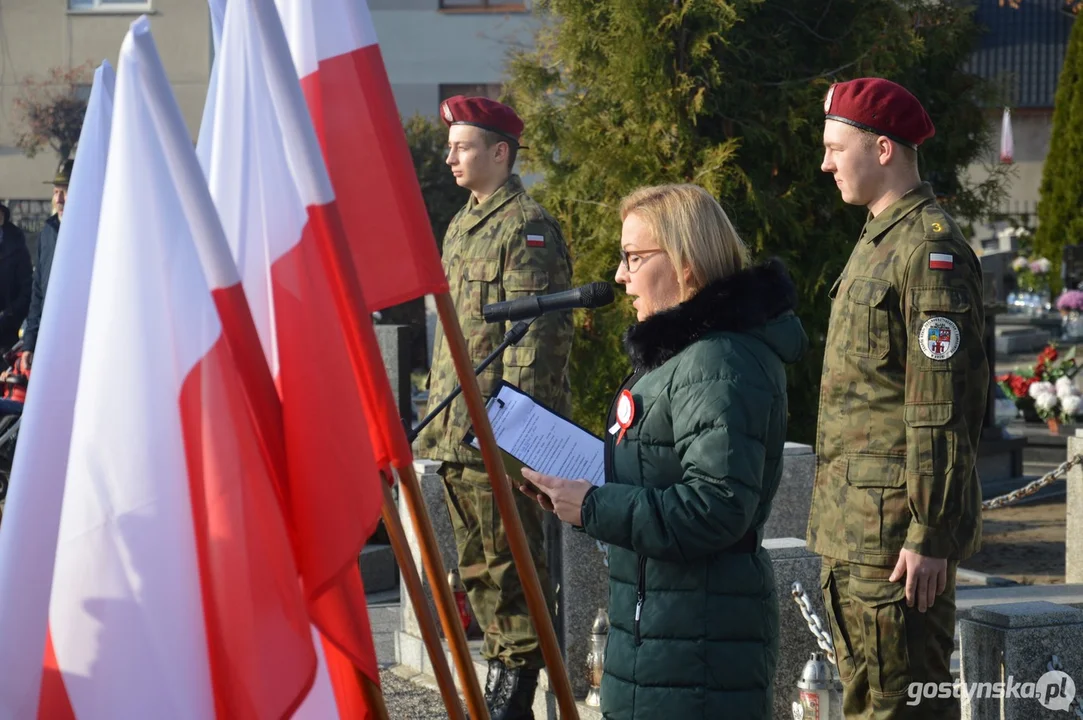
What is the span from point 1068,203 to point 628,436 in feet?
87.3

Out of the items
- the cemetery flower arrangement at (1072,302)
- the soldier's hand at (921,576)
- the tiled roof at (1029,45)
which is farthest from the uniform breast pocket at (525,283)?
the tiled roof at (1029,45)

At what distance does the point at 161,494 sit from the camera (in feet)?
7.90

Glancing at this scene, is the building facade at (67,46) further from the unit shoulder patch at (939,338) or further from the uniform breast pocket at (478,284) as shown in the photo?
the unit shoulder patch at (939,338)

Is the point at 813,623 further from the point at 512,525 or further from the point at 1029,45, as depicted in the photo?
the point at 1029,45

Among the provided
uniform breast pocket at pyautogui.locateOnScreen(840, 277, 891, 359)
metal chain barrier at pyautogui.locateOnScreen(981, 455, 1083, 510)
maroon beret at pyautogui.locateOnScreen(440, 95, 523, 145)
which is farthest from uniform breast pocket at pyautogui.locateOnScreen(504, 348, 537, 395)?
metal chain barrier at pyautogui.locateOnScreen(981, 455, 1083, 510)

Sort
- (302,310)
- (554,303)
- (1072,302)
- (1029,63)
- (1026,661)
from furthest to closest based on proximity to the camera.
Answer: (1029,63) → (1072,302) → (1026,661) → (554,303) → (302,310)

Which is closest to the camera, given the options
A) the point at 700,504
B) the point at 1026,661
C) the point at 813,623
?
the point at 700,504

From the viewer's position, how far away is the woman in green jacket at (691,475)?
9.70 ft

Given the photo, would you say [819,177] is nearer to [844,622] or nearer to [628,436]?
[844,622]

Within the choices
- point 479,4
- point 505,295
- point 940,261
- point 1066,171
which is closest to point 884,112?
point 940,261

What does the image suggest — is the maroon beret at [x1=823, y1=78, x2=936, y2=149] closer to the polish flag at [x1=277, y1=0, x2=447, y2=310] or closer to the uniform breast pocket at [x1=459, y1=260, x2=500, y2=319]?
the polish flag at [x1=277, y1=0, x2=447, y2=310]

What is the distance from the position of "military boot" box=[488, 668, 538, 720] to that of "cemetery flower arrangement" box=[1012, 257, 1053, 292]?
2201 cm

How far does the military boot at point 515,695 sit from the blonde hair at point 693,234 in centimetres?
267

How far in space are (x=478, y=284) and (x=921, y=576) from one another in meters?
2.32
